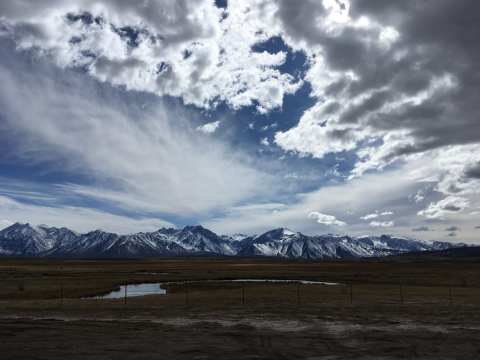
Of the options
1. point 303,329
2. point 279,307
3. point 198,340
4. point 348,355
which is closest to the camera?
point 348,355

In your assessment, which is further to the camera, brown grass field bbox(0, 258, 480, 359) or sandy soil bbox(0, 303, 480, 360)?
brown grass field bbox(0, 258, 480, 359)

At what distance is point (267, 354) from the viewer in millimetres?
15203

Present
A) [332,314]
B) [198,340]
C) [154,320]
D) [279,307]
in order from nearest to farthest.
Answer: [198,340]
[154,320]
[332,314]
[279,307]

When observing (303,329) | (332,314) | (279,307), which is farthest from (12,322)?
(332,314)

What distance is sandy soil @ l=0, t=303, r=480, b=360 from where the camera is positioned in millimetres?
15336

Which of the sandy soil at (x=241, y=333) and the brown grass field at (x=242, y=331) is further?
the brown grass field at (x=242, y=331)

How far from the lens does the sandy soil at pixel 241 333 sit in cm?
1534

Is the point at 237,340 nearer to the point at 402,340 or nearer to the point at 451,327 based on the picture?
the point at 402,340

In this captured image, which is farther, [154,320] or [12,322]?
[154,320]

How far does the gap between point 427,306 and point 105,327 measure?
100 ft

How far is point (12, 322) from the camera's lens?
890 inches

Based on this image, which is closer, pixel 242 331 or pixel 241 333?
pixel 241 333

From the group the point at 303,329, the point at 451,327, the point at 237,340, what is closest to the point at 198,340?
the point at 237,340

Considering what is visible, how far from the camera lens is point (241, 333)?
19953mm
